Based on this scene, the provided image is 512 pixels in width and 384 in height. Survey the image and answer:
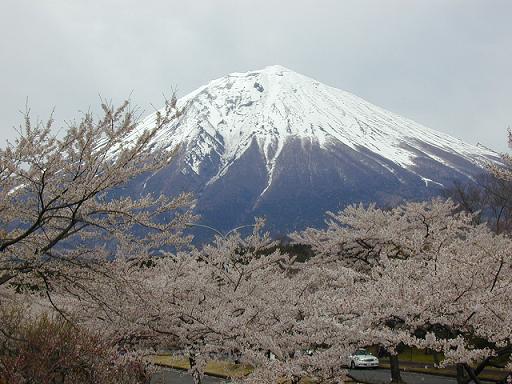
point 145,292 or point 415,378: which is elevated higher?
point 145,292

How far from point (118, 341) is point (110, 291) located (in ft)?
5.45

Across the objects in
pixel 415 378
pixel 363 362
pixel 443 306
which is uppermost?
pixel 443 306

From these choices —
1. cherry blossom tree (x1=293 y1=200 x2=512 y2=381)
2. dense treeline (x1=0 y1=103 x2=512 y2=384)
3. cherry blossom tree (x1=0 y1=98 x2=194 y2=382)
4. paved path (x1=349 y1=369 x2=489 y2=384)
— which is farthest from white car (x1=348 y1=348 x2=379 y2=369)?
cherry blossom tree (x1=0 y1=98 x2=194 y2=382)

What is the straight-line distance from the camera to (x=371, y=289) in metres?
6.88

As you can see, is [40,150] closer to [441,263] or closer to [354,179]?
[441,263]

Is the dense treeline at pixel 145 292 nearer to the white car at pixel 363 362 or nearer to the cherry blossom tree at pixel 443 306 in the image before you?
the cherry blossom tree at pixel 443 306

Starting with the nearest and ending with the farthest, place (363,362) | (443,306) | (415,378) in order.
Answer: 1. (443,306)
2. (415,378)
3. (363,362)

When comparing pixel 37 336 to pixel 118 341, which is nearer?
pixel 37 336

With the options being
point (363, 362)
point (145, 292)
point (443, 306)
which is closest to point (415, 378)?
point (363, 362)

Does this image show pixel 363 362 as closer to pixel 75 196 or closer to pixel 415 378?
pixel 415 378

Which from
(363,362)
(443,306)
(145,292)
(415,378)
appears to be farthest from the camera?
(363,362)

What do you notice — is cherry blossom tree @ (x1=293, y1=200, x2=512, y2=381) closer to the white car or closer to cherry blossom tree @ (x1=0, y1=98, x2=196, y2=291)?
cherry blossom tree @ (x1=0, y1=98, x2=196, y2=291)

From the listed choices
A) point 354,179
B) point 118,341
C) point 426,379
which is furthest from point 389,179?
point 118,341

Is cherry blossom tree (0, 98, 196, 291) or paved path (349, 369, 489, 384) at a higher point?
cherry blossom tree (0, 98, 196, 291)
